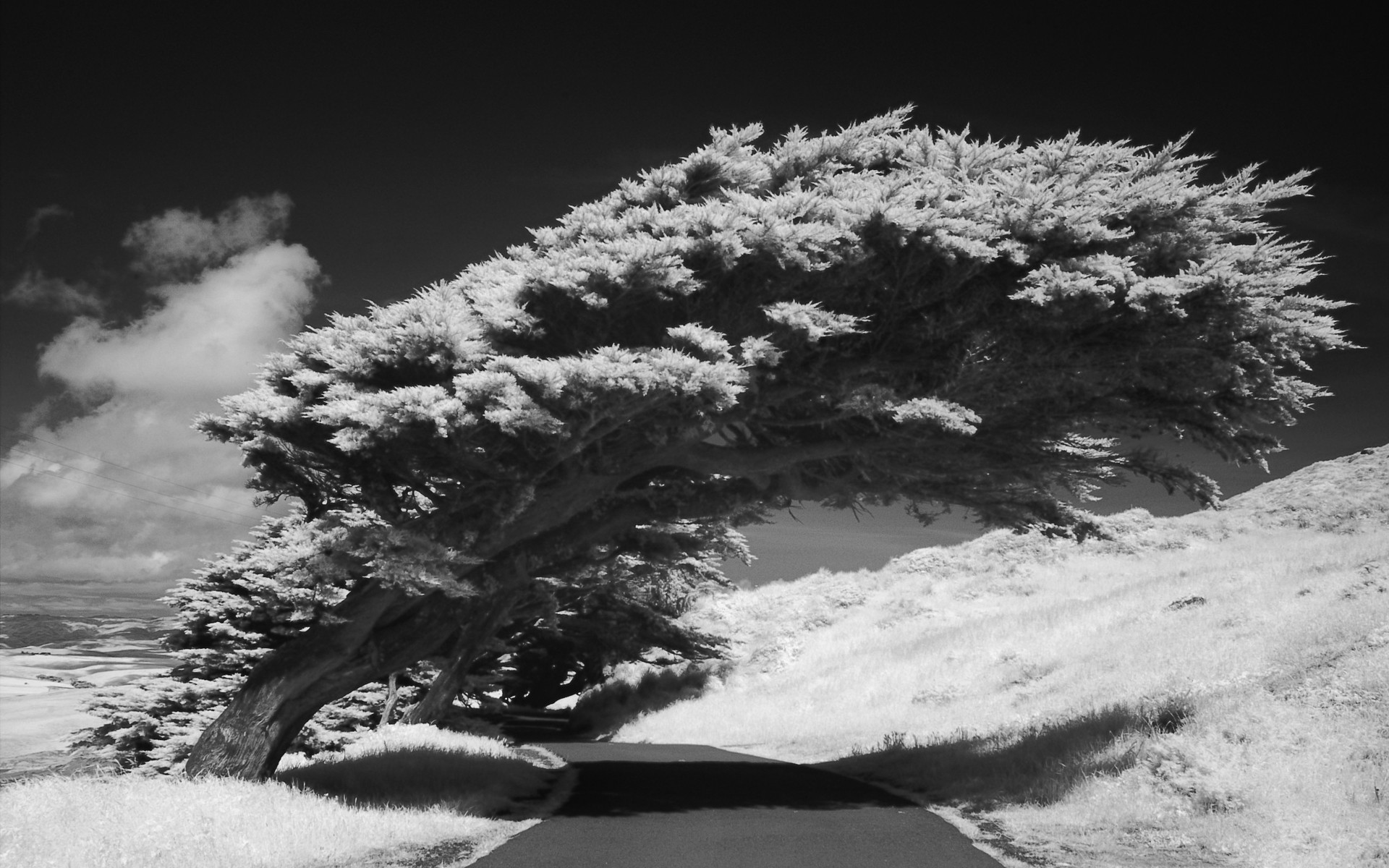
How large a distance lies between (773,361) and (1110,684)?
43.9 ft

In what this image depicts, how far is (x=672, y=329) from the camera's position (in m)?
10.8

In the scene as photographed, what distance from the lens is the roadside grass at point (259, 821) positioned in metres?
8.32

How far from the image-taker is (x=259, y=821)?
9625 millimetres

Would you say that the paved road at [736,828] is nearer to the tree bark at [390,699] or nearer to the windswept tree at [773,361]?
the windswept tree at [773,361]

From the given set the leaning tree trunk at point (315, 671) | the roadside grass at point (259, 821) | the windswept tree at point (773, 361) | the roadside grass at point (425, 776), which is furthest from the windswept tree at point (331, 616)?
the roadside grass at point (259, 821)

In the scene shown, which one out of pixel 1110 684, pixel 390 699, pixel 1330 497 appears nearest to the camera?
pixel 1110 684

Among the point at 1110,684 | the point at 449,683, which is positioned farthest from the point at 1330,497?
Answer: the point at 449,683

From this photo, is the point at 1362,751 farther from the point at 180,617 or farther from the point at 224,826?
the point at 180,617

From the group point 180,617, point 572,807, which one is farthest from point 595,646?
point 572,807

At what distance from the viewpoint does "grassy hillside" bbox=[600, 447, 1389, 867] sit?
10188 millimetres

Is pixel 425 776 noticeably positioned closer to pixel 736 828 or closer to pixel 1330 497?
pixel 736 828

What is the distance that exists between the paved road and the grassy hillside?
893mm

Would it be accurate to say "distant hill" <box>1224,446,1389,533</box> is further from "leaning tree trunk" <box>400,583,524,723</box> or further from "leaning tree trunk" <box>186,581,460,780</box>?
"leaning tree trunk" <box>186,581,460,780</box>

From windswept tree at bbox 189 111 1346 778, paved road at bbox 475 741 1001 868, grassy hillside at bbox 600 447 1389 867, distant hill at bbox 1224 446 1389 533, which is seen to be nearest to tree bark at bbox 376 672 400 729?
grassy hillside at bbox 600 447 1389 867
